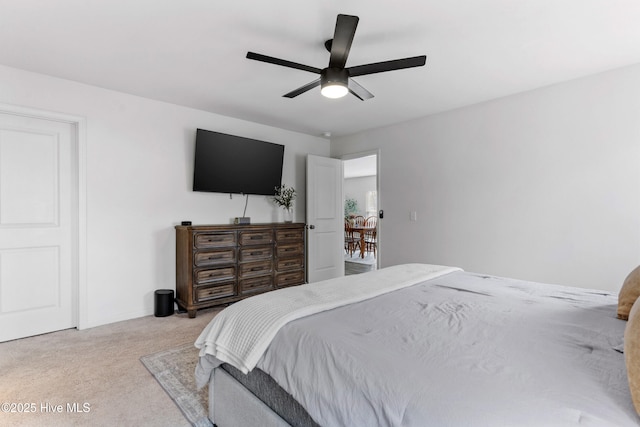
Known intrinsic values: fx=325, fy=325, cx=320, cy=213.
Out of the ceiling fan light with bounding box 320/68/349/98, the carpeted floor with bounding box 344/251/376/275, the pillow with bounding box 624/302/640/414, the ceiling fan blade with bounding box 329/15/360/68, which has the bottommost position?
the carpeted floor with bounding box 344/251/376/275

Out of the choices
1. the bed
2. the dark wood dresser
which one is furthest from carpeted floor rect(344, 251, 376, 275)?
the bed

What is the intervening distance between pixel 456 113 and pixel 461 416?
3.66 meters

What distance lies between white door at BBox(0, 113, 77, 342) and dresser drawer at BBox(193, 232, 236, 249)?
3.78 feet

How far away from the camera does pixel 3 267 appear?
284 cm

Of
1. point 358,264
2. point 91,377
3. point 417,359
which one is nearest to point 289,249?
point 91,377

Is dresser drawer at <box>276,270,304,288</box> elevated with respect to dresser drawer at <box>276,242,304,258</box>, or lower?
lower

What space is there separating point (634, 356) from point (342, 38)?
1.85m

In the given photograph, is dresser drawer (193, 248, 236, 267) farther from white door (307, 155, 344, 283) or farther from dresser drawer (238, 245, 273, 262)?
white door (307, 155, 344, 283)

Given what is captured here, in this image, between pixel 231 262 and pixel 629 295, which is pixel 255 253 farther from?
pixel 629 295

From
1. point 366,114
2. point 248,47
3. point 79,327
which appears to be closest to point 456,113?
point 366,114

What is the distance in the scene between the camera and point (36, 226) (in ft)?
9.78

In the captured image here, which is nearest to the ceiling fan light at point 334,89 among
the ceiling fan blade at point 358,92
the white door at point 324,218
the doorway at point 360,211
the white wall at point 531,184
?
the ceiling fan blade at point 358,92

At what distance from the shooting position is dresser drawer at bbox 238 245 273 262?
3.80 metres

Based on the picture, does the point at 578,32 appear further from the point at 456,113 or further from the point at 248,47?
the point at 248,47
